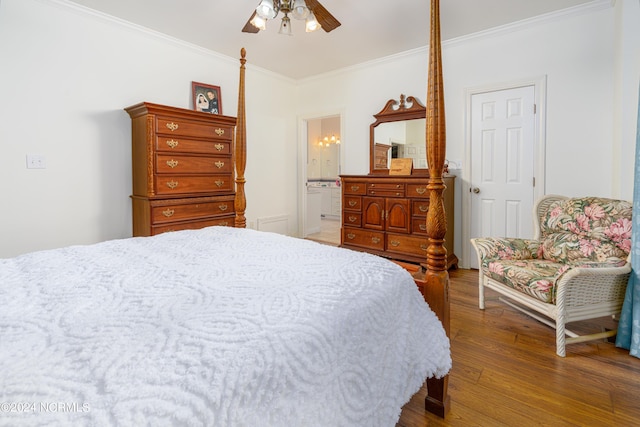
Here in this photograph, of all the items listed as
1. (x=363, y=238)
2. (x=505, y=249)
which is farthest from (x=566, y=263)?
(x=363, y=238)

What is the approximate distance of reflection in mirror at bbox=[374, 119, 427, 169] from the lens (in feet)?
13.4

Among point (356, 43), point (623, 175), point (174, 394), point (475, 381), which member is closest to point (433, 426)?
point (475, 381)

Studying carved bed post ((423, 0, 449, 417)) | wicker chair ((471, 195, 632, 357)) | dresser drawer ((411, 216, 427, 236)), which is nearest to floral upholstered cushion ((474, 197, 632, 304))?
wicker chair ((471, 195, 632, 357))

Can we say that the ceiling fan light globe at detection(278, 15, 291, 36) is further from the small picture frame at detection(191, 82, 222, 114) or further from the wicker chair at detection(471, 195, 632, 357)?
the wicker chair at detection(471, 195, 632, 357)

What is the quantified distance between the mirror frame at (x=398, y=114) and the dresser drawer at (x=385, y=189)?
0.41 metres

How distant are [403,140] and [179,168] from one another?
2744 millimetres

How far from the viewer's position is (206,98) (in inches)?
158

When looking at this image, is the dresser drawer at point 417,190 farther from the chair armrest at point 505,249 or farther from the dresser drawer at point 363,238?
the chair armrest at point 505,249

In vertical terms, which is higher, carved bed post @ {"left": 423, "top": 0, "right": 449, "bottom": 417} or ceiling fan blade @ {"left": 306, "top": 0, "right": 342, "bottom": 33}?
ceiling fan blade @ {"left": 306, "top": 0, "right": 342, "bottom": 33}

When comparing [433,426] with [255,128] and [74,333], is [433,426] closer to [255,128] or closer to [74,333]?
[74,333]

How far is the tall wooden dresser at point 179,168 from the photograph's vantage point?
9.95 feet

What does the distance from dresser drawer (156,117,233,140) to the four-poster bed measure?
6.53 feet

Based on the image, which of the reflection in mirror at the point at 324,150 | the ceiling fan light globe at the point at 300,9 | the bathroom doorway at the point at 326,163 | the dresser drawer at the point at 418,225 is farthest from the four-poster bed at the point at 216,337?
the reflection in mirror at the point at 324,150

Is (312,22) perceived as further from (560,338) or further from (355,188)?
(560,338)
